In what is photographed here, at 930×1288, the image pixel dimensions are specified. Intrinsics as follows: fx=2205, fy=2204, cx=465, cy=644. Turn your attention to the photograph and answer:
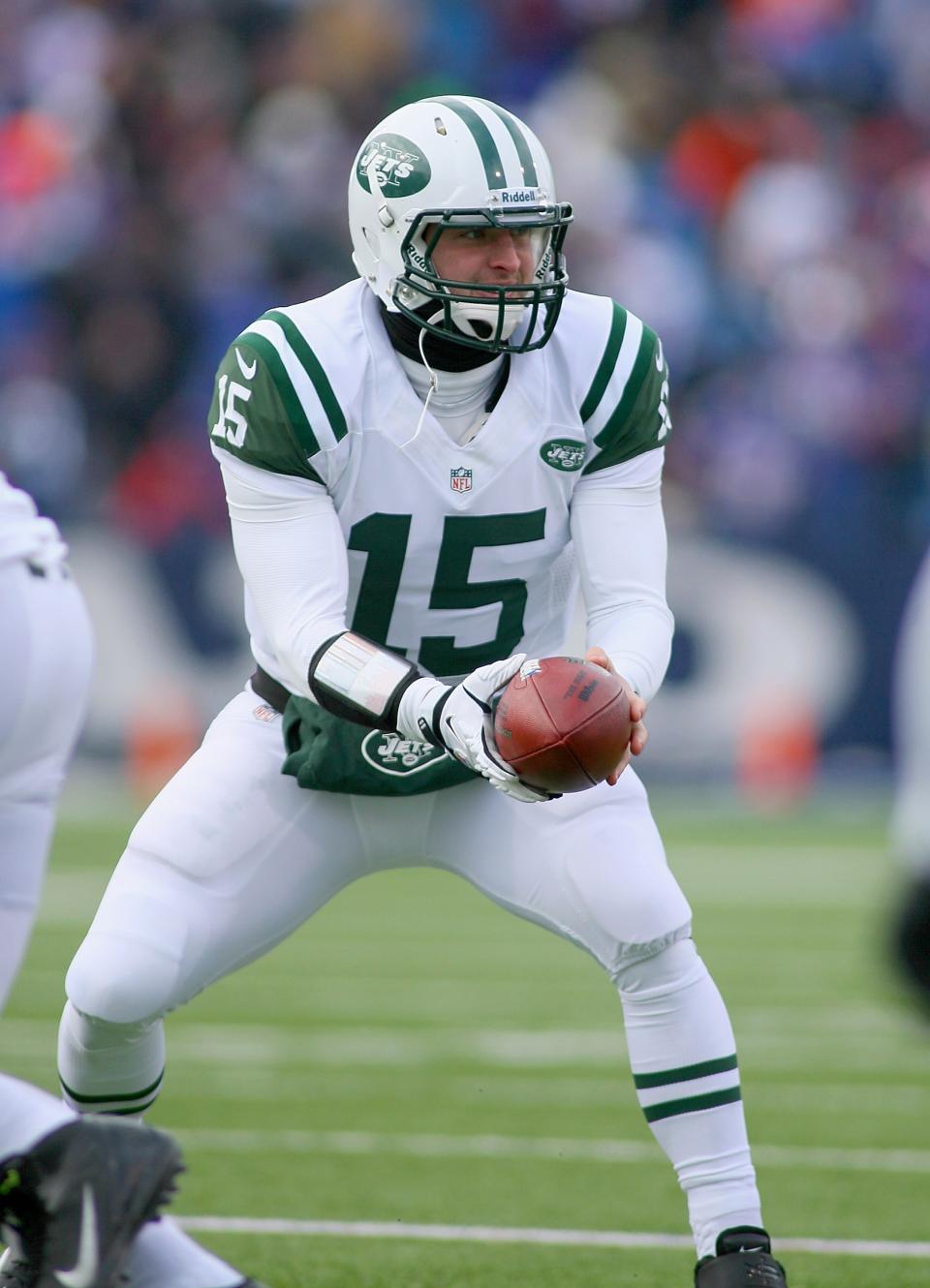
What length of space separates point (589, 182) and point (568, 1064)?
7.52m

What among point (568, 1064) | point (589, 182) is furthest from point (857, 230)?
point (568, 1064)

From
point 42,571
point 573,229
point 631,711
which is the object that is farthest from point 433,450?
point 573,229

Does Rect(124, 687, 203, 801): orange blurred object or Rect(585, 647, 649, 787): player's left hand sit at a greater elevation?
Rect(585, 647, 649, 787): player's left hand

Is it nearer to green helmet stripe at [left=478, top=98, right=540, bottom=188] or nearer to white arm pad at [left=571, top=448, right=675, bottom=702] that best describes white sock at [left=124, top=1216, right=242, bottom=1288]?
white arm pad at [left=571, top=448, right=675, bottom=702]

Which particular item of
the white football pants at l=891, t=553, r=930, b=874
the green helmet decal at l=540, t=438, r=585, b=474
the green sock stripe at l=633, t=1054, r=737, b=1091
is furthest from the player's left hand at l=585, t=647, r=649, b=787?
the white football pants at l=891, t=553, r=930, b=874

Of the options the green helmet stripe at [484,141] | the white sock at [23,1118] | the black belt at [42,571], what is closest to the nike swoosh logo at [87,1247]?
the white sock at [23,1118]

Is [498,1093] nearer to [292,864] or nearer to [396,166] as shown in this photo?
[292,864]

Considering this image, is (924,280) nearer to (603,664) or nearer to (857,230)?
(857,230)

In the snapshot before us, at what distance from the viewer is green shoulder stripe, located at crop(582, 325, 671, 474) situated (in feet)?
12.5

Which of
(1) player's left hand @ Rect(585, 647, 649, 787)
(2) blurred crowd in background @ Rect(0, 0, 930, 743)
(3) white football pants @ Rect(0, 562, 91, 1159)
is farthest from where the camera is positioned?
(2) blurred crowd in background @ Rect(0, 0, 930, 743)

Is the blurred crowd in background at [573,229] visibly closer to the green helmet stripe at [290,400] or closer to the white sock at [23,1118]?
the green helmet stripe at [290,400]

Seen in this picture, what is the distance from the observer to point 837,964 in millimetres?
7617

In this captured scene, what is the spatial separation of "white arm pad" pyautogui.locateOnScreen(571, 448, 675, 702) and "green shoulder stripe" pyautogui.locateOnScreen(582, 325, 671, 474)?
0.02m

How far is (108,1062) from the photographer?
367 centimetres
